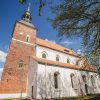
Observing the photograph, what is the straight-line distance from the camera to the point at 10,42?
2030 cm

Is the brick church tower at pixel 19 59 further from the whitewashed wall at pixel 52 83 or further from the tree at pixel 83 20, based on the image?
the tree at pixel 83 20

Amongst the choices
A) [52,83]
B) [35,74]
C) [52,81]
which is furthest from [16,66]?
[52,83]

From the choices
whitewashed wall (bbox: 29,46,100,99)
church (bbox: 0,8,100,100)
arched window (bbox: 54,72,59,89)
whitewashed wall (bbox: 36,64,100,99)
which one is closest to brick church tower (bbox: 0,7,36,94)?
church (bbox: 0,8,100,100)

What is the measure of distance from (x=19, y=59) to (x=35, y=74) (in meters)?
4.60

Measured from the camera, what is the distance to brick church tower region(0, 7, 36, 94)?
17188 millimetres

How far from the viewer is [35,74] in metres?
17.0

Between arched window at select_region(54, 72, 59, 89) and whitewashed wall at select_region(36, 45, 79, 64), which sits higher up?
whitewashed wall at select_region(36, 45, 79, 64)

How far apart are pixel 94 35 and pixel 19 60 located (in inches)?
550

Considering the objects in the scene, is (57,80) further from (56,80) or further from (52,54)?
(52,54)

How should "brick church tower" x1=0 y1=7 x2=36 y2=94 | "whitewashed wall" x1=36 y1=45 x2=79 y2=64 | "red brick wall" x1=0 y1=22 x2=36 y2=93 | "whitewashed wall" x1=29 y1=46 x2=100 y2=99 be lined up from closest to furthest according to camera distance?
"whitewashed wall" x1=29 y1=46 x2=100 y2=99 < "red brick wall" x1=0 y1=22 x2=36 y2=93 < "brick church tower" x1=0 y1=7 x2=36 y2=94 < "whitewashed wall" x1=36 y1=45 x2=79 y2=64

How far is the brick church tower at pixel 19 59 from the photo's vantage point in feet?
56.4

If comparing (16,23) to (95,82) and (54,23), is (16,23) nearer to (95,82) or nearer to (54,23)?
(54,23)

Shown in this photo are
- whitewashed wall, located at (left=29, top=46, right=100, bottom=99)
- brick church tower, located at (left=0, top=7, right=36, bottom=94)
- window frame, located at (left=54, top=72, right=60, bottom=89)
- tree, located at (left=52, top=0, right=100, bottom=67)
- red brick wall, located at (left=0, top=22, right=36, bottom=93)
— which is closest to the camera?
tree, located at (left=52, top=0, right=100, bottom=67)

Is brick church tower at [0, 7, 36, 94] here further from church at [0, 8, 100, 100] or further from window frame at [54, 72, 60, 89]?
window frame at [54, 72, 60, 89]
